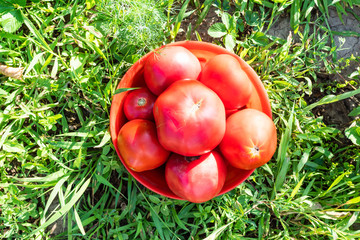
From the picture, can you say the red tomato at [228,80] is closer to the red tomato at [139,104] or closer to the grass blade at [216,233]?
the red tomato at [139,104]

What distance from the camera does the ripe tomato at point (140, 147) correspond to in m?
1.58

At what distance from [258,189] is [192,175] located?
80cm

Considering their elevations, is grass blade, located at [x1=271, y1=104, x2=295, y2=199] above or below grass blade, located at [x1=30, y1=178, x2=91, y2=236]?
above

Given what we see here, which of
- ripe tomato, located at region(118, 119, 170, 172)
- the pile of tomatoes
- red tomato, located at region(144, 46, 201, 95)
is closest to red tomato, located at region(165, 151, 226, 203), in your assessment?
the pile of tomatoes

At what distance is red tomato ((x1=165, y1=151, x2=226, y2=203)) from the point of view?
5.08ft

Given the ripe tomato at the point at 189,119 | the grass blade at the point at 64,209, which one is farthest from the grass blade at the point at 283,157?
the grass blade at the point at 64,209

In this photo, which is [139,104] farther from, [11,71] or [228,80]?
[11,71]

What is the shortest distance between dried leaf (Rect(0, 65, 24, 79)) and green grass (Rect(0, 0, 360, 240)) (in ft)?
0.13

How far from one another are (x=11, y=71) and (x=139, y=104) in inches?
41.2

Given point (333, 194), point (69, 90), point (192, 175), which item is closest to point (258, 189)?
point (333, 194)

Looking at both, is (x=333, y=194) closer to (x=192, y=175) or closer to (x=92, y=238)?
(x=192, y=175)

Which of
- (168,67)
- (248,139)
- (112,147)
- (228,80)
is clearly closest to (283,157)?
(248,139)

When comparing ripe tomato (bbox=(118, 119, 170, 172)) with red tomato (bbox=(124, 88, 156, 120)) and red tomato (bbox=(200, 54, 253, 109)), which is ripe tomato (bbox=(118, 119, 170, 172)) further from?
red tomato (bbox=(200, 54, 253, 109))

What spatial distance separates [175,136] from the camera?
1451 mm
